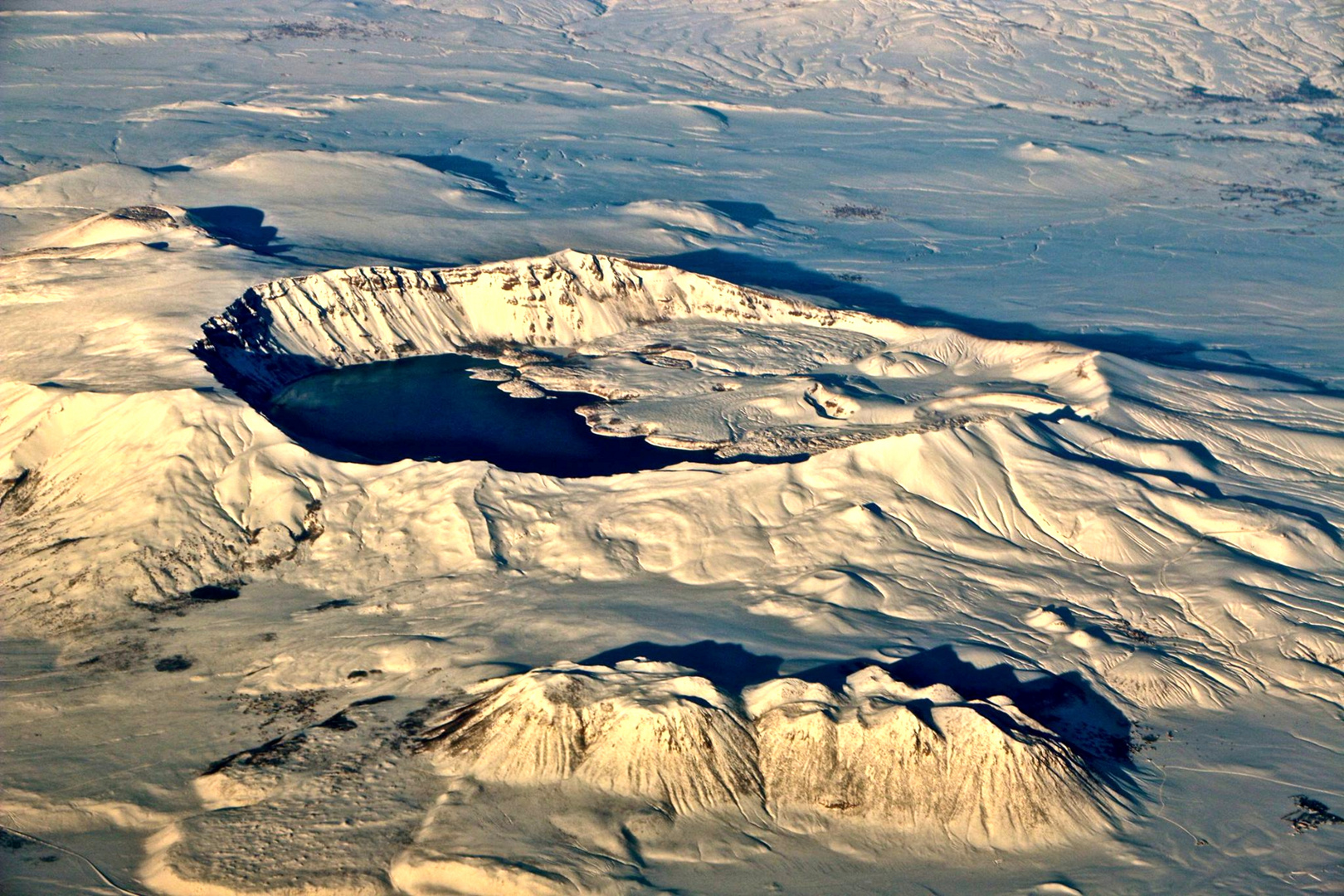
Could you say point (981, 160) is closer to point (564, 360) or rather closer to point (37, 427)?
point (564, 360)

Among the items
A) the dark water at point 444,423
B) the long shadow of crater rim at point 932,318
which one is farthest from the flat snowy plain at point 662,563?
the dark water at point 444,423

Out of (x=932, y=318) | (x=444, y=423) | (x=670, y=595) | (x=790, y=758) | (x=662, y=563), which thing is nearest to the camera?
(x=790, y=758)

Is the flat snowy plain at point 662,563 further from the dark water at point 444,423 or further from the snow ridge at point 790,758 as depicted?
the dark water at point 444,423

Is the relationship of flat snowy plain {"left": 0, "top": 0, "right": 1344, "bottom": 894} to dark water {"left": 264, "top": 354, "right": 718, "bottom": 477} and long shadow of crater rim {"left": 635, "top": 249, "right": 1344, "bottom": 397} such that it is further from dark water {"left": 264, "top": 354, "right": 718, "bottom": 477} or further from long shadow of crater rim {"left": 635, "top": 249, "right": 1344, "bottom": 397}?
dark water {"left": 264, "top": 354, "right": 718, "bottom": 477}

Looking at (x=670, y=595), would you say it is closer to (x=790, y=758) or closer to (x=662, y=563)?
(x=662, y=563)

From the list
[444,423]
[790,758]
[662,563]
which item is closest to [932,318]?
[444,423]
